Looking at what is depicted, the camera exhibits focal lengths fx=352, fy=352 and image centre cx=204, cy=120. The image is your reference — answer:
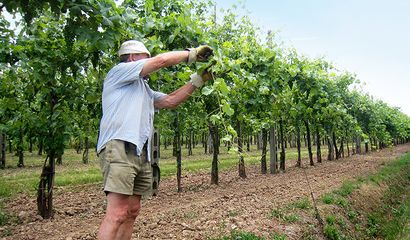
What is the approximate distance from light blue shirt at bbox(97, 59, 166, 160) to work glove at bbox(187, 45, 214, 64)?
1.38 ft

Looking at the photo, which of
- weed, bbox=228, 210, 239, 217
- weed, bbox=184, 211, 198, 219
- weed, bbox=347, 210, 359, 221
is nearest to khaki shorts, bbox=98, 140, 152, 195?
weed, bbox=184, 211, 198, 219

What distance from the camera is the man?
2.84m

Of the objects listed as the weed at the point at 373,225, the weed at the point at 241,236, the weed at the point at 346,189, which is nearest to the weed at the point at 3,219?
the weed at the point at 241,236

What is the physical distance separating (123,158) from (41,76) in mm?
3681

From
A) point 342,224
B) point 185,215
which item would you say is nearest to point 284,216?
point 342,224

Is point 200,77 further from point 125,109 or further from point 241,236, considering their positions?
point 241,236

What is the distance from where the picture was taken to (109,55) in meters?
5.90

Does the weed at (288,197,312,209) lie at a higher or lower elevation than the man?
lower

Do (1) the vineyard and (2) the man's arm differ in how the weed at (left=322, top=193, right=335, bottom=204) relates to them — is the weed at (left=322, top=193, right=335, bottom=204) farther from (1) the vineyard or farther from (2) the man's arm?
Answer: (2) the man's arm

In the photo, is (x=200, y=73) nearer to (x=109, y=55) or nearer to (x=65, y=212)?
(x=109, y=55)

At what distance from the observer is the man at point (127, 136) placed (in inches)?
112

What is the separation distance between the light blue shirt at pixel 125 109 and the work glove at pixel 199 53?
0.42 metres

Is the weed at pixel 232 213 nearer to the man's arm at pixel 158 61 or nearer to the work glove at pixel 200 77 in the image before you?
the work glove at pixel 200 77

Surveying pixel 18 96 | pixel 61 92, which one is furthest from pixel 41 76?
pixel 18 96
